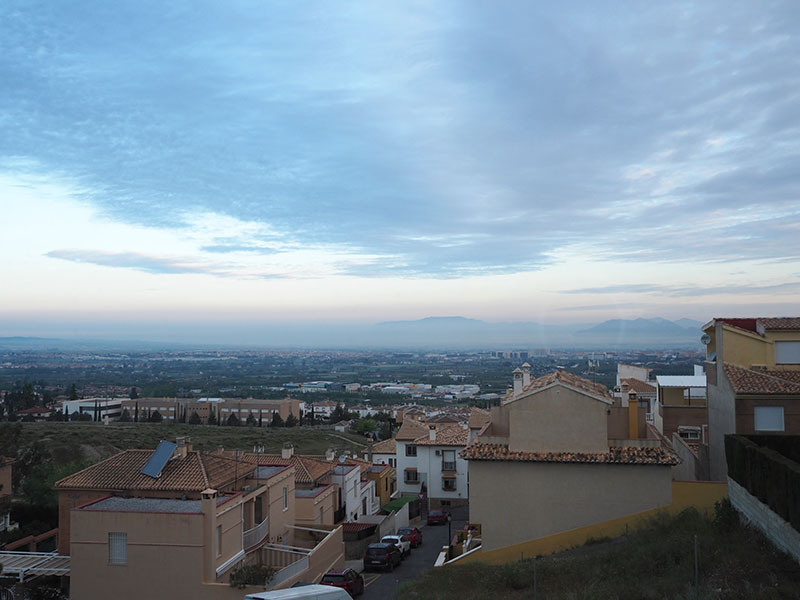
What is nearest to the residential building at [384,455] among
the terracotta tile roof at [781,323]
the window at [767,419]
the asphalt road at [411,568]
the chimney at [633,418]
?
the asphalt road at [411,568]

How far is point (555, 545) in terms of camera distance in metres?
17.7

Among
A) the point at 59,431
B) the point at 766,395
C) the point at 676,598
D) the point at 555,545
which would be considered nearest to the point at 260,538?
the point at 555,545

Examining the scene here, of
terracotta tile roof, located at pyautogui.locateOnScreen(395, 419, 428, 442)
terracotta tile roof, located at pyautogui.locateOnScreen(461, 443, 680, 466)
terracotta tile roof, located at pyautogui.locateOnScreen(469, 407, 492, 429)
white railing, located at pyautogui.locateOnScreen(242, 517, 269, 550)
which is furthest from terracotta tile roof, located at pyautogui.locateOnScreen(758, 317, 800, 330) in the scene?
terracotta tile roof, located at pyautogui.locateOnScreen(395, 419, 428, 442)

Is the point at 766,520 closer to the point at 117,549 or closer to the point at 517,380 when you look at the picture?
the point at 517,380

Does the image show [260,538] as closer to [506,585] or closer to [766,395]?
[506,585]

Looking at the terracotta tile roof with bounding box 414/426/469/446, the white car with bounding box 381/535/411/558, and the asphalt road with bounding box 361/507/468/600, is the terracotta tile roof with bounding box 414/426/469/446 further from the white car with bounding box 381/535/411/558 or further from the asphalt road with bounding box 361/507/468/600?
the white car with bounding box 381/535/411/558

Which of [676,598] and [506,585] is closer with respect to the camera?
[676,598]

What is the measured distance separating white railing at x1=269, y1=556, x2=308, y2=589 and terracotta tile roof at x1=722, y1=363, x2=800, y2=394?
13.2 metres

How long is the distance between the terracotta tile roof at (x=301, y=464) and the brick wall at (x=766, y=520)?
55.5 ft

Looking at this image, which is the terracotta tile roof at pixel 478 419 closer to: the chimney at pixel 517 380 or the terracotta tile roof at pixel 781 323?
the chimney at pixel 517 380

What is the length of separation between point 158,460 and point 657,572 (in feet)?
Answer: 49.6

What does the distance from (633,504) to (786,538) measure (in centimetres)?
651

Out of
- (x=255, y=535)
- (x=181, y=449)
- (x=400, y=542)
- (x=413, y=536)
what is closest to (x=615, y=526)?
(x=400, y=542)

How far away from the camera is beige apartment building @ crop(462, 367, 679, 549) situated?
17672 mm
